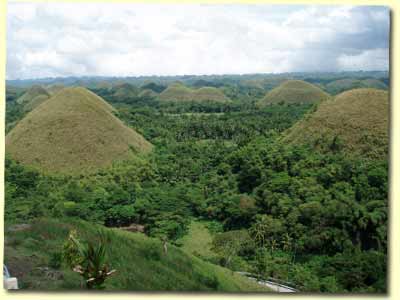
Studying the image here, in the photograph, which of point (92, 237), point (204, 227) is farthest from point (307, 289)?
point (204, 227)

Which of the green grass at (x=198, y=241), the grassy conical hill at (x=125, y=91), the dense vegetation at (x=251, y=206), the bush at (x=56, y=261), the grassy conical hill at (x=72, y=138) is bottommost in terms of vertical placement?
the green grass at (x=198, y=241)

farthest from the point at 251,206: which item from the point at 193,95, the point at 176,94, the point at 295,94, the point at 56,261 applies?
the point at 176,94

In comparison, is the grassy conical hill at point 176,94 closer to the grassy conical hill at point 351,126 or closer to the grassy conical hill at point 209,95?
the grassy conical hill at point 209,95

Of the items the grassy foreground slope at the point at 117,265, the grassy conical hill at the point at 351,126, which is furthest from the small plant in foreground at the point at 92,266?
the grassy conical hill at the point at 351,126

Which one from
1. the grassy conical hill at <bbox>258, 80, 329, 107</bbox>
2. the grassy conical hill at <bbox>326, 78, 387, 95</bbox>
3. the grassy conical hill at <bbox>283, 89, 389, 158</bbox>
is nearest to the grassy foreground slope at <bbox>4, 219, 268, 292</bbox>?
the grassy conical hill at <bbox>283, 89, 389, 158</bbox>

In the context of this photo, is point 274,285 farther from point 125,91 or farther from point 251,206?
point 125,91
